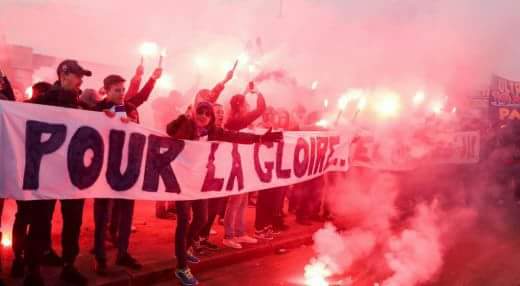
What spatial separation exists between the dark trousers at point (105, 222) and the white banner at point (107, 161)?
223mm

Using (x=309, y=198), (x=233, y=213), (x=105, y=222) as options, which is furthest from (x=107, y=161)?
(x=309, y=198)

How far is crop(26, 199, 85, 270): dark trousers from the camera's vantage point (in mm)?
3980

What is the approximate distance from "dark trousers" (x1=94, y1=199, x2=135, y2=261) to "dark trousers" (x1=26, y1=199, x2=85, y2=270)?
1.07 ft

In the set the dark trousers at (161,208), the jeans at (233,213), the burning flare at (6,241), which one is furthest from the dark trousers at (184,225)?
the dark trousers at (161,208)

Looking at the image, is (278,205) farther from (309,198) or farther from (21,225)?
(21,225)

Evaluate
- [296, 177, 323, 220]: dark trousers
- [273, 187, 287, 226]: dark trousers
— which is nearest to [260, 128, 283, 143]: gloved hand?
[273, 187, 287, 226]: dark trousers

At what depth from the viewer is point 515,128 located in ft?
40.4

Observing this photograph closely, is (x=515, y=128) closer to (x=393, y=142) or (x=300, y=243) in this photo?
(x=393, y=142)

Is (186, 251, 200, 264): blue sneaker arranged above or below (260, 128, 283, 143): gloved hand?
below

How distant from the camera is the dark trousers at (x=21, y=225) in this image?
13.4 ft

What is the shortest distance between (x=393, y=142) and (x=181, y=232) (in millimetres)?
5522

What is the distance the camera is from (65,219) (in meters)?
4.29

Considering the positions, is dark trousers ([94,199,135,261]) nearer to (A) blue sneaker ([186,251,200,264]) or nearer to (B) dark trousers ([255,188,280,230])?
(A) blue sneaker ([186,251,200,264])

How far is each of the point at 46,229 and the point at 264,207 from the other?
3337mm
